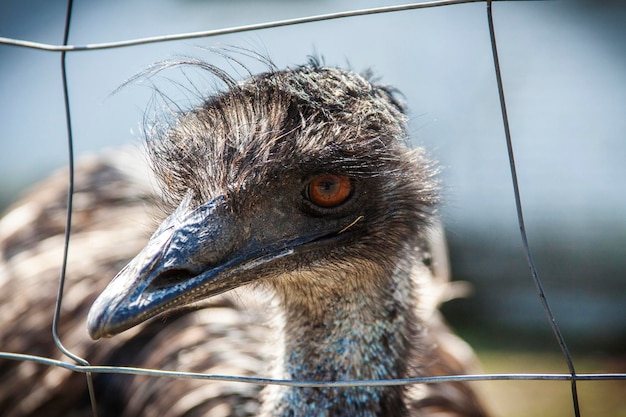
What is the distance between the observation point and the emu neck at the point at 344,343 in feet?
6.29

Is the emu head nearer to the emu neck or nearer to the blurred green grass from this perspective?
the emu neck

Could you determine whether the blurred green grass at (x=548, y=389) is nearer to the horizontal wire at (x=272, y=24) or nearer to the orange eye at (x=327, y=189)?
the orange eye at (x=327, y=189)

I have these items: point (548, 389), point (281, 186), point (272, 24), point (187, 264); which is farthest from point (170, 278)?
point (548, 389)

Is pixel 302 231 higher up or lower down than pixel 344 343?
higher up

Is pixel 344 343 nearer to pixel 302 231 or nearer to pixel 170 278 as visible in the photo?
pixel 302 231

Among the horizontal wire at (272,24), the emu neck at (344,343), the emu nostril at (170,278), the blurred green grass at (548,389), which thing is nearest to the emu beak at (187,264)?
the emu nostril at (170,278)

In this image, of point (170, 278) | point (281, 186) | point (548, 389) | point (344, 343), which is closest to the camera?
point (170, 278)

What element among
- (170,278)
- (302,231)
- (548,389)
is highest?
(548,389)

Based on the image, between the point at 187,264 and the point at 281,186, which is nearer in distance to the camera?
the point at 187,264

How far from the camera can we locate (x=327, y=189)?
183cm

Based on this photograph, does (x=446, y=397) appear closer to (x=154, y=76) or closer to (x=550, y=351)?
(x=154, y=76)

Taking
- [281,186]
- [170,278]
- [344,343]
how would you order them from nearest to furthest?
1. [170,278]
2. [281,186]
3. [344,343]

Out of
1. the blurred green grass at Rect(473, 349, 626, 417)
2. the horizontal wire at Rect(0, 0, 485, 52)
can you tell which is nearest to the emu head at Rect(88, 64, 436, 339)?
the horizontal wire at Rect(0, 0, 485, 52)

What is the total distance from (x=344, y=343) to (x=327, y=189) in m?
0.37
